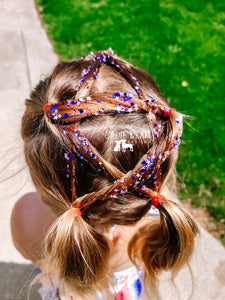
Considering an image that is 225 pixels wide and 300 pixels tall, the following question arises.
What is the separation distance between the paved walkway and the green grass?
8.9 inches

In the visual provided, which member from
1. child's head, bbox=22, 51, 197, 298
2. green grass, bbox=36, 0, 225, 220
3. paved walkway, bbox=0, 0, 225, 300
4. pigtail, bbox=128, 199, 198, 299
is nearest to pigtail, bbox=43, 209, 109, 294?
child's head, bbox=22, 51, 197, 298

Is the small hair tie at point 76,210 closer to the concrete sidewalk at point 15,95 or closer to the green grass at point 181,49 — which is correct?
the concrete sidewalk at point 15,95

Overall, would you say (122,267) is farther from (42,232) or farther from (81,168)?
(81,168)

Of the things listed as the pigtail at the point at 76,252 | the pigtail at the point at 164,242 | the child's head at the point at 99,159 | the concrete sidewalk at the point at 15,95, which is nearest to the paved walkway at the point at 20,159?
the concrete sidewalk at the point at 15,95

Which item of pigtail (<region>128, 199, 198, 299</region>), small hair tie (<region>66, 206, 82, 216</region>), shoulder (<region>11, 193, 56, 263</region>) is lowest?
shoulder (<region>11, 193, 56, 263</region>)

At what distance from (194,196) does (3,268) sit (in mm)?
1503

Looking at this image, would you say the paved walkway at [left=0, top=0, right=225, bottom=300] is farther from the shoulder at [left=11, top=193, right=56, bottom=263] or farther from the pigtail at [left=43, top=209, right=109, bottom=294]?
the pigtail at [left=43, top=209, right=109, bottom=294]

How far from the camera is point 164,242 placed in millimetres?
1252

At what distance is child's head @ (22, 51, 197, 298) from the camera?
1074 mm

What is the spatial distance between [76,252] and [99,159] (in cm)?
38

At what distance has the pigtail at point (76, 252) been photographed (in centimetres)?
110

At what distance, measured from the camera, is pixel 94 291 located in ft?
4.57

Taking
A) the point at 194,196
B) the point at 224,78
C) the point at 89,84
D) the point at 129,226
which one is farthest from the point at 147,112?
the point at 224,78

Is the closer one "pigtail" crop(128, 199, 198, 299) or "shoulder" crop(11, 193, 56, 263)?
"pigtail" crop(128, 199, 198, 299)
